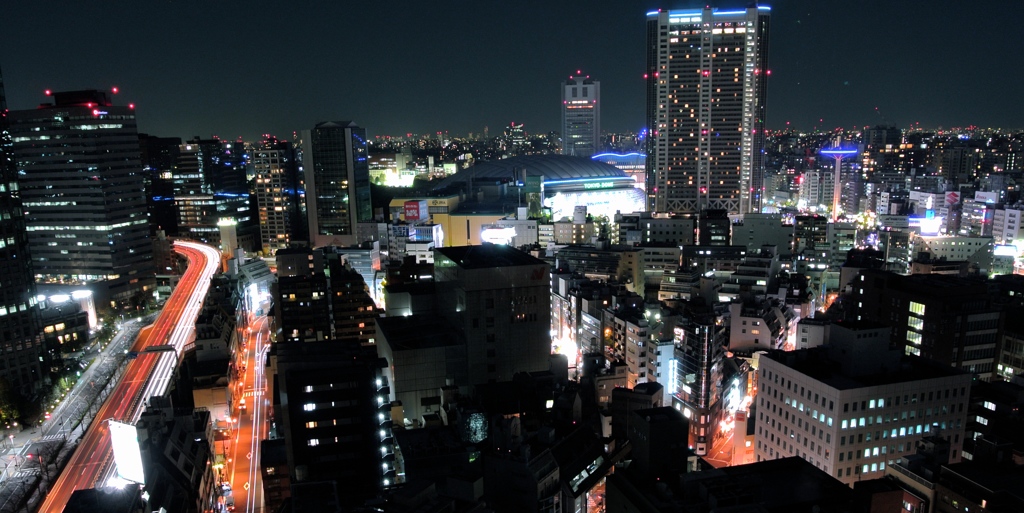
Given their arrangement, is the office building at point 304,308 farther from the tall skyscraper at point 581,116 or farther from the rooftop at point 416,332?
the tall skyscraper at point 581,116

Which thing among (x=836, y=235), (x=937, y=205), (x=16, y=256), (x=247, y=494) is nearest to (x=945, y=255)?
(x=836, y=235)

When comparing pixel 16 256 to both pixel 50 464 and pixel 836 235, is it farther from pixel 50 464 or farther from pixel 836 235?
pixel 836 235

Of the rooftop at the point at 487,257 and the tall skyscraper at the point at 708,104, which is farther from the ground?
the tall skyscraper at the point at 708,104

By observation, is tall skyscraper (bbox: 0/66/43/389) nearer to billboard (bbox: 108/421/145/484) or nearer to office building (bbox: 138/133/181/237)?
billboard (bbox: 108/421/145/484)

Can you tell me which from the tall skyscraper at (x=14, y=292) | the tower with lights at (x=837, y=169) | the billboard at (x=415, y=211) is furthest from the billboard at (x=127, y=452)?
the tower with lights at (x=837, y=169)

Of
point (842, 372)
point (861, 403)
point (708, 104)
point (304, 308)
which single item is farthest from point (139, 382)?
point (708, 104)
